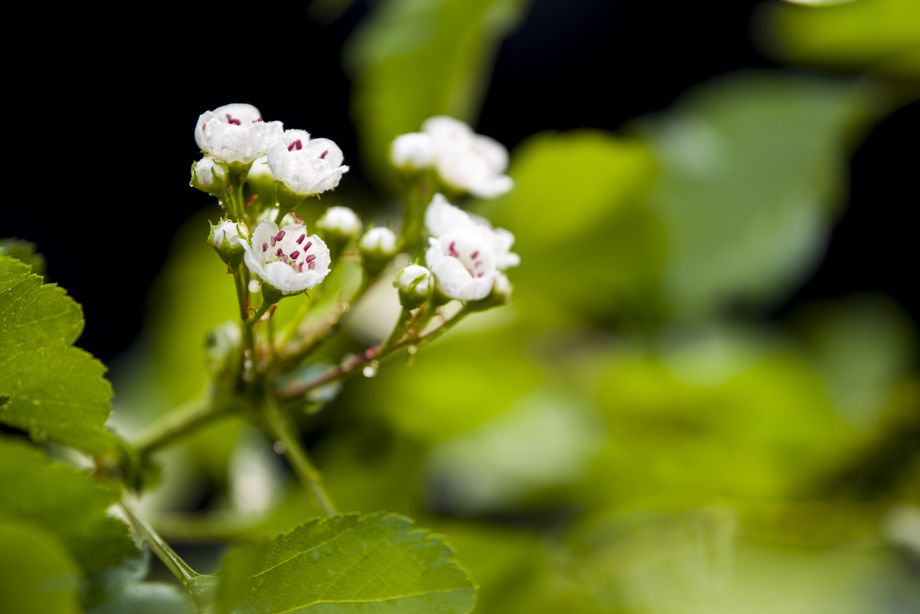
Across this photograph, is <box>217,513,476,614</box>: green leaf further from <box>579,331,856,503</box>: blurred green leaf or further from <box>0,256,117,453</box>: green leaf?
<box>579,331,856,503</box>: blurred green leaf

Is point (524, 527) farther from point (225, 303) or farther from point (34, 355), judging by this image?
point (34, 355)

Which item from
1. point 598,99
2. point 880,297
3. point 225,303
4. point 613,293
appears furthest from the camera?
point 598,99

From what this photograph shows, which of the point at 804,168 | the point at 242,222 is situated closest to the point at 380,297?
the point at 804,168

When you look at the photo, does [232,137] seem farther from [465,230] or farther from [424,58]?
[424,58]

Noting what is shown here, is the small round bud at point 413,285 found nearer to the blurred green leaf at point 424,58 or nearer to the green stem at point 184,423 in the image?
the green stem at point 184,423

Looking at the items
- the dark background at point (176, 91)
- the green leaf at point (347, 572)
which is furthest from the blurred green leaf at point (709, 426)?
the dark background at point (176, 91)

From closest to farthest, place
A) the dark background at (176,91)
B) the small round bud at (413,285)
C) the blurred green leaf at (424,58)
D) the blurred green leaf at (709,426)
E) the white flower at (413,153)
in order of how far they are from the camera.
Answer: the small round bud at (413,285) → the white flower at (413,153) → the blurred green leaf at (424,58) → the blurred green leaf at (709,426) → the dark background at (176,91)
